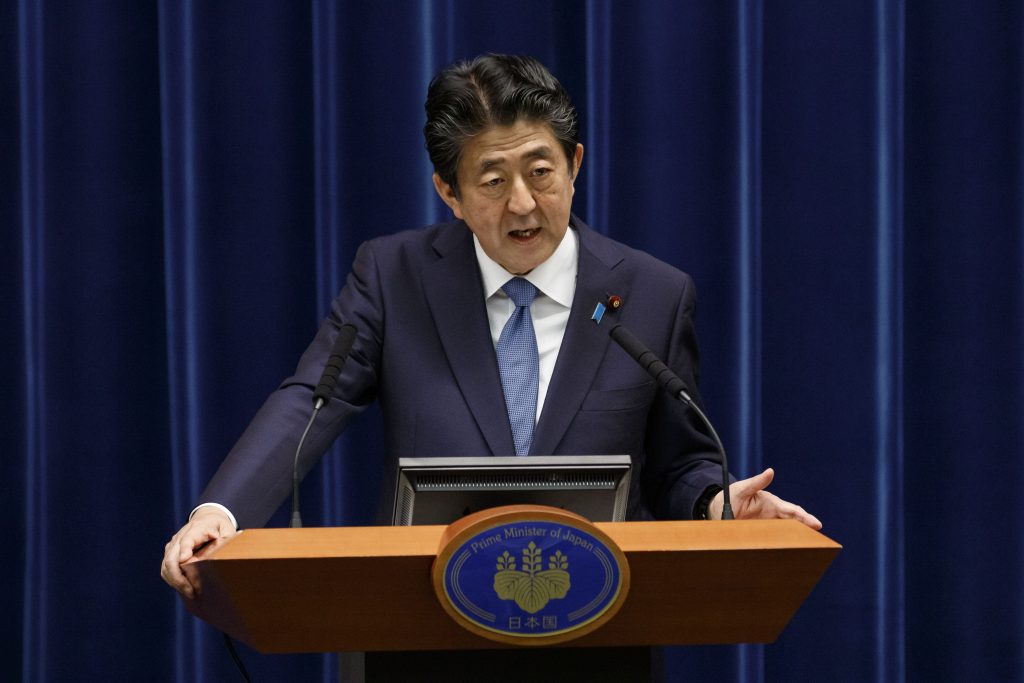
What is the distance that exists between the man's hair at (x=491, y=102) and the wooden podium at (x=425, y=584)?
2.58 ft

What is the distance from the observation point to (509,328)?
1.79m

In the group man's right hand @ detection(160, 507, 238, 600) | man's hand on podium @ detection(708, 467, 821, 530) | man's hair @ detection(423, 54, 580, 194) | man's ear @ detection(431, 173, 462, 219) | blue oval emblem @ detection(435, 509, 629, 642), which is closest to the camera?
blue oval emblem @ detection(435, 509, 629, 642)

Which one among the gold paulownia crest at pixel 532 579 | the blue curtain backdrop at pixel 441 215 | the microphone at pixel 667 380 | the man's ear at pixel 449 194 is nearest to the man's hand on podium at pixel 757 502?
the microphone at pixel 667 380

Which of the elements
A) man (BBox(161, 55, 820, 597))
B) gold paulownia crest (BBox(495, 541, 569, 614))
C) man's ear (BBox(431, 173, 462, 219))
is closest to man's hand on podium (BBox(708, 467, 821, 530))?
man (BBox(161, 55, 820, 597))

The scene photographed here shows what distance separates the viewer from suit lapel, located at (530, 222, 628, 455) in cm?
170

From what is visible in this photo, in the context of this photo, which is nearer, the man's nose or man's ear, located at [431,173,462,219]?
the man's nose

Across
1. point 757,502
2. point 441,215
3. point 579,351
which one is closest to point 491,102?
point 579,351

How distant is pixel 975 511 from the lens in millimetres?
2545

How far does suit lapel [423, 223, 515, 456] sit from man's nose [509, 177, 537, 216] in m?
0.16

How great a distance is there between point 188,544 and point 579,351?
0.68 m

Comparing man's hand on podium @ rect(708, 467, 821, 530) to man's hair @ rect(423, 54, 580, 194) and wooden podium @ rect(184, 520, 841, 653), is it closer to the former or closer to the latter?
wooden podium @ rect(184, 520, 841, 653)

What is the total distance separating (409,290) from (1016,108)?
1.49 meters

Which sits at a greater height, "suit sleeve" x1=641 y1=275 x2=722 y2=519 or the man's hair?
the man's hair

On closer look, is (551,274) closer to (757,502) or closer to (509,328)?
(509,328)
